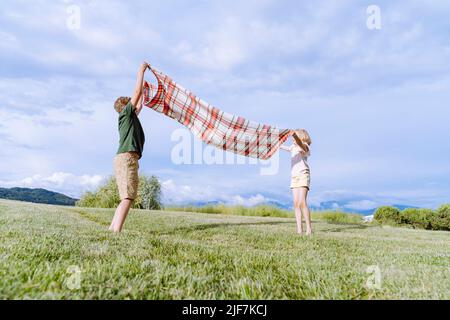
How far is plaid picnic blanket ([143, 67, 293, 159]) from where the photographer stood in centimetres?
771

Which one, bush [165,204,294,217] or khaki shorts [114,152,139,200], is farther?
bush [165,204,294,217]

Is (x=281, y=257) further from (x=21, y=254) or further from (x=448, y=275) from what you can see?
(x=21, y=254)

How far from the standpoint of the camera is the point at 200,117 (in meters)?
7.81

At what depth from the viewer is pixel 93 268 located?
3.29 metres

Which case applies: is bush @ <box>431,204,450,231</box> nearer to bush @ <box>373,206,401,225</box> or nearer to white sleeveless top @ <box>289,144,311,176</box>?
bush @ <box>373,206,401,225</box>

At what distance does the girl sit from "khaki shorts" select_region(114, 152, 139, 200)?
140 inches

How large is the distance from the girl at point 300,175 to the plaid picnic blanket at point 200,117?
2.67 feet

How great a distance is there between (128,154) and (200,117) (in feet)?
6.63

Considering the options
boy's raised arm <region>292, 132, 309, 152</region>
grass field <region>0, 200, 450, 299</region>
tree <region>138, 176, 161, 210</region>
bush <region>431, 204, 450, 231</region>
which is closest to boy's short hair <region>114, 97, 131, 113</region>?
grass field <region>0, 200, 450, 299</region>

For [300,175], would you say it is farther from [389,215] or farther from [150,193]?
[150,193]

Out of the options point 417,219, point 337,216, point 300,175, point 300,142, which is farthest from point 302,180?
point 417,219

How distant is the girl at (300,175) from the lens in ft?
26.5

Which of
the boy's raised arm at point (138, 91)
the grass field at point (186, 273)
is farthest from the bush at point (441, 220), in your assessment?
the boy's raised arm at point (138, 91)
